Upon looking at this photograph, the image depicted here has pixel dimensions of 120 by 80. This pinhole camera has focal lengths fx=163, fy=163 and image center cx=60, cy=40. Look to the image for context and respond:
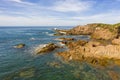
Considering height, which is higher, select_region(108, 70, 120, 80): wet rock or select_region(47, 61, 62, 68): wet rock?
select_region(47, 61, 62, 68): wet rock

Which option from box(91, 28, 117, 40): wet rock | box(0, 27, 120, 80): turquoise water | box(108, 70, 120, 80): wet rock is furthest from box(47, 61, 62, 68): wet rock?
box(91, 28, 117, 40): wet rock

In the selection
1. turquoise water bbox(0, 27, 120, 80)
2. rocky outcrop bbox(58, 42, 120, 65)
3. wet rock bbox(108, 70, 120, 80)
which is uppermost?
rocky outcrop bbox(58, 42, 120, 65)

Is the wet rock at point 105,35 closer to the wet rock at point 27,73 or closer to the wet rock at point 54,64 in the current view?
the wet rock at point 54,64

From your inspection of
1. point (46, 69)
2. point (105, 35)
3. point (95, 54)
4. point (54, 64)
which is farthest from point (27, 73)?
point (105, 35)

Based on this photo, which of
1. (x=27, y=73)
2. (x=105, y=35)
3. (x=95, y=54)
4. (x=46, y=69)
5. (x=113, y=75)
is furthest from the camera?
(x=105, y=35)

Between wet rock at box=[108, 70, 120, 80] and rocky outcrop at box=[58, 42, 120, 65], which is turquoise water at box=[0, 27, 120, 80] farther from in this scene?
rocky outcrop at box=[58, 42, 120, 65]

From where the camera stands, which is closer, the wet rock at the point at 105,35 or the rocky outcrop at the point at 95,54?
the rocky outcrop at the point at 95,54

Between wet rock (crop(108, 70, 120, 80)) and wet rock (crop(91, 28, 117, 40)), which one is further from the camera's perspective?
wet rock (crop(91, 28, 117, 40))

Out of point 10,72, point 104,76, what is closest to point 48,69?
point 10,72

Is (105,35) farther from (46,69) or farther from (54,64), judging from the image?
(46,69)

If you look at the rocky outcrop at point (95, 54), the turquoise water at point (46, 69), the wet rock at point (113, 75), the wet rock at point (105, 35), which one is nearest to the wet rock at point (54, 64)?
the turquoise water at point (46, 69)

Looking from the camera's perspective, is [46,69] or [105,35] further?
[105,35]

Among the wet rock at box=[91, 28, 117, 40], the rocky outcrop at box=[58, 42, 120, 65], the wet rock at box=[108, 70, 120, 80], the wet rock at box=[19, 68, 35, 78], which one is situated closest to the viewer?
the wet rock at box=[108, 70, 120, 80]

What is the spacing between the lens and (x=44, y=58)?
49.4m
